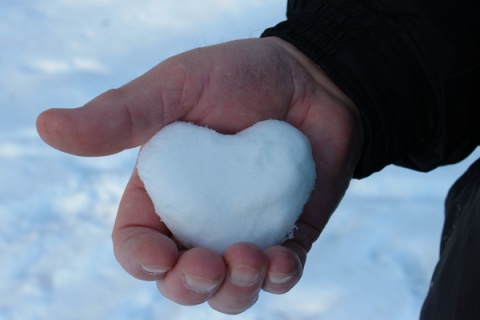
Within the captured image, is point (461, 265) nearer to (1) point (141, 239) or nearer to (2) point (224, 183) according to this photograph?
(2) point (224, 183)

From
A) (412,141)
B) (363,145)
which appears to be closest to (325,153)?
(363,145)

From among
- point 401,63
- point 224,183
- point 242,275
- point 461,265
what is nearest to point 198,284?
point 242,275

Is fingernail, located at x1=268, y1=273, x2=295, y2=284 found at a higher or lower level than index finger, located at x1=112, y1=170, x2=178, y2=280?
lower

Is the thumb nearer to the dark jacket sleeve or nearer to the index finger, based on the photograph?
the index finger

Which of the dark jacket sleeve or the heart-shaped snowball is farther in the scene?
the dark jacket sleeve

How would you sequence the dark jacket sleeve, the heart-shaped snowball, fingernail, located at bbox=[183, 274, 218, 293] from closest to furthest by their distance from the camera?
fingernail, located at bbox=[183, 274, 218, 293] < the heart-shaped snowball < the dark jacket sleeve

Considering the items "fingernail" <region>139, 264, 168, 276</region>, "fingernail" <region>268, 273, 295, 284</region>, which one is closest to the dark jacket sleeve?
"fingernail" <region>268, 273, 295, 284</region>

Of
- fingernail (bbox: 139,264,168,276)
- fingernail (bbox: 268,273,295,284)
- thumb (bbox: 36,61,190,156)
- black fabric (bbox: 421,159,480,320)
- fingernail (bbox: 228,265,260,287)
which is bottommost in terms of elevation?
black fabric (bbox: 421,159,480,320)

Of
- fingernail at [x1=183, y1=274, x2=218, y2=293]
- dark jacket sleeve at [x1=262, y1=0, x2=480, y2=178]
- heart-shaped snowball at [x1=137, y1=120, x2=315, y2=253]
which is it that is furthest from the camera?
dark jacket sleeve at [x1=262, y1=0, x2=480, y2=178]
